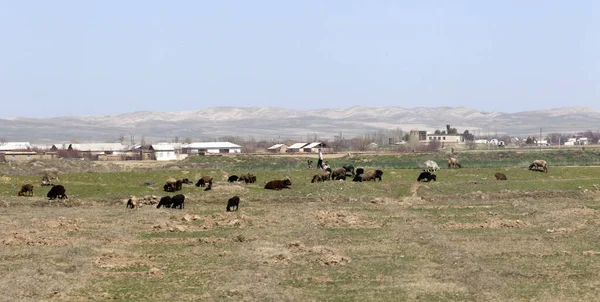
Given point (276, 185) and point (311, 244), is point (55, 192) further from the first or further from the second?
point (311, 244)

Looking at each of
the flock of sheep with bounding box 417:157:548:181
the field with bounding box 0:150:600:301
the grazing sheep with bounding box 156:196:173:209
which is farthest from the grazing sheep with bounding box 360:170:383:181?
the grazing sheep with bounding box 156:196:173:209

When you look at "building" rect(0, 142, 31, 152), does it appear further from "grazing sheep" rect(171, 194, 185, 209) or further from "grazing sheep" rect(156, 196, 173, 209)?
"grazing sheep" rect(171, 194, 185, 209)

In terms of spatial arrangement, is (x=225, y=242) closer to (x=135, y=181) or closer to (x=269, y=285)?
(x=269, y=285)

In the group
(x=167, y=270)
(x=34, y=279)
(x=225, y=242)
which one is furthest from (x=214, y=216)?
(x=34, y=279)

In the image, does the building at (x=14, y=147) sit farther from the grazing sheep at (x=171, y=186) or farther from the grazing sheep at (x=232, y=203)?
the grazing sheep at (x=232, y=203)

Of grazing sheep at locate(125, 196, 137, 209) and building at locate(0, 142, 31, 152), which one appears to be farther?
building at locate(0, 142, 31, 152)

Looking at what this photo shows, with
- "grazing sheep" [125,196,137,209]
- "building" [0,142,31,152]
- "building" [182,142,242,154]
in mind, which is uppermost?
"grazing sheep" [125,196,137,209]

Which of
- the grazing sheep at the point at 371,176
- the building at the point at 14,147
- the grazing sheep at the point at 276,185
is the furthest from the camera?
the building at the point at 14,147

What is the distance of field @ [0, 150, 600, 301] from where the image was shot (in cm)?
1961

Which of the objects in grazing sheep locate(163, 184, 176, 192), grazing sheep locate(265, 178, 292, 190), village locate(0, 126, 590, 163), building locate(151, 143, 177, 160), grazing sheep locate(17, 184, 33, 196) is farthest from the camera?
building locate(151, 143, 177, 160)

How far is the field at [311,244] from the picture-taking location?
772 inches

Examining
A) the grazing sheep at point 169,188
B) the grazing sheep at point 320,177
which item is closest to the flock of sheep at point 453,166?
the grazing sheep at point 320,177

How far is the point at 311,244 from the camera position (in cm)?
2739

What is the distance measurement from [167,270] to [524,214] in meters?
20.7
